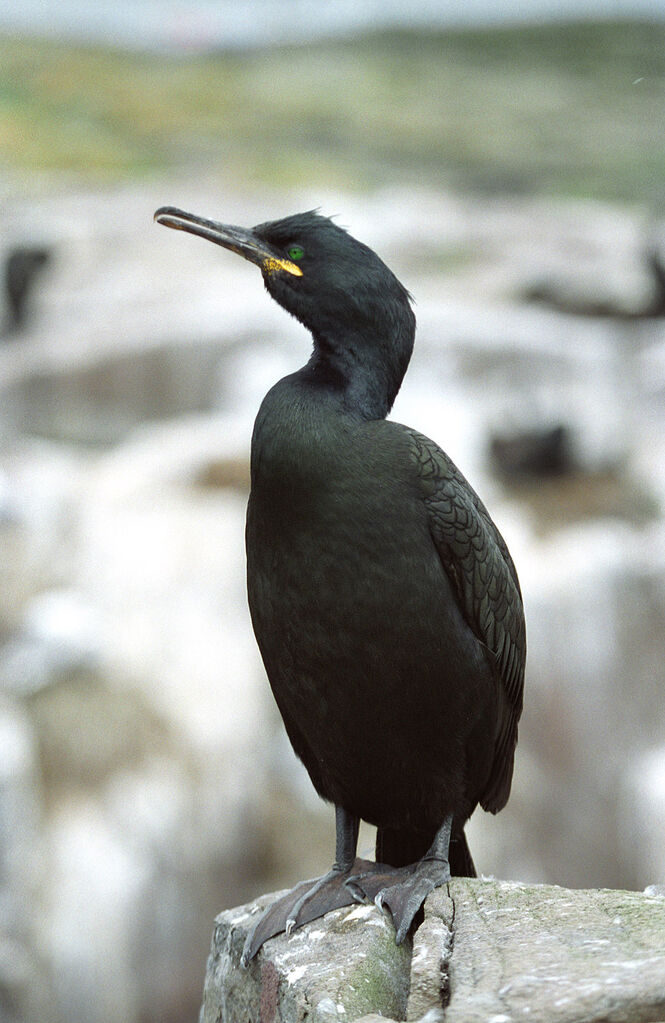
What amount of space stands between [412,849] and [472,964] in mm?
722

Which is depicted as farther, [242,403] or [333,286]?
[242,403]

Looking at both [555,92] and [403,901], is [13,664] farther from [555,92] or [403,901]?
[555,92]

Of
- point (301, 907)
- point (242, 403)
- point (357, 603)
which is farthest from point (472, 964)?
point (242, 403)

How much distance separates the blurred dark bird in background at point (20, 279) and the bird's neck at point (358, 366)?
31.6 ft

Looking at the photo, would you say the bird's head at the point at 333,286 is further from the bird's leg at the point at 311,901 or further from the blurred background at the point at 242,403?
the blurred background at the point at 242,403

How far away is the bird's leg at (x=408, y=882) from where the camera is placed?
2.92 meters

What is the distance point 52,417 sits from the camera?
38.2ft

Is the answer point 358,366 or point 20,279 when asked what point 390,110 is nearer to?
point 20,279

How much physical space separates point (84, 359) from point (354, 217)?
10.7 feet

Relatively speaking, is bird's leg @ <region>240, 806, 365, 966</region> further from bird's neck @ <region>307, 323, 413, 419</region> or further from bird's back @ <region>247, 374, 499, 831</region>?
bird's neck @ <region>307, 323, 413, 419</region>

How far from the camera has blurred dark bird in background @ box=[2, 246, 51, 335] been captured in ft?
39.2

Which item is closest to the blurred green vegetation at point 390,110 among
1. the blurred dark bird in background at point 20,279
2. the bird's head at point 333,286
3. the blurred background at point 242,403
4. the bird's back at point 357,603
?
the blurred background at point 242,403

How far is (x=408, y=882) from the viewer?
9.93 feet

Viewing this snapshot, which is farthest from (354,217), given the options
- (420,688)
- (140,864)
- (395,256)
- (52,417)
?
(420,688)
